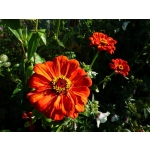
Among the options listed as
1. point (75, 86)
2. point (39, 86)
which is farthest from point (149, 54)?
point (39, 86)

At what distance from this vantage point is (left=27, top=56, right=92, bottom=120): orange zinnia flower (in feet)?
2.67

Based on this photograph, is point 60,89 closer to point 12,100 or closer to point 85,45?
point 12,100

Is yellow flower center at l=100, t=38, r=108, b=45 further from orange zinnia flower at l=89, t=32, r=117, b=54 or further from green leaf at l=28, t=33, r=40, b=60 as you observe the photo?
green leaf at l=28, t=33, r=40, b=60

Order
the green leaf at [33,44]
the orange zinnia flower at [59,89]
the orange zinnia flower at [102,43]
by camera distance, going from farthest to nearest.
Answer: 1. the orange zinnia flower at [102,43]
2. the green leaf at [33,44]
3. the orange zinnia flower at [59,89]

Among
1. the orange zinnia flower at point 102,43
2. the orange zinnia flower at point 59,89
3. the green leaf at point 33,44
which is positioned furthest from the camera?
the orange zinnia flower at point 102,43

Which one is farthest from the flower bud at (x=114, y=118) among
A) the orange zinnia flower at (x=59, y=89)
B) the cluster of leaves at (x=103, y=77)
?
the orange zinnia flower at (x=59, y=89)

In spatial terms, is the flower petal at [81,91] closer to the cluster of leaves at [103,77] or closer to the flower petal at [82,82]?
the flower petal at [82,82]

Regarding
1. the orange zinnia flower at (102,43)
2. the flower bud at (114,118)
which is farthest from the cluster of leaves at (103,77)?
the orange zinnia flower at (102,43)

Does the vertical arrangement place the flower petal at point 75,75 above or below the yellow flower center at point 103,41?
below

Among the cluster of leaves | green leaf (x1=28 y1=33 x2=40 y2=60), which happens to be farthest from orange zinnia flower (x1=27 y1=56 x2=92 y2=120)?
the cluster of leaves

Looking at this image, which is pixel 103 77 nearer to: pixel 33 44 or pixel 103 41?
pixel 103 41

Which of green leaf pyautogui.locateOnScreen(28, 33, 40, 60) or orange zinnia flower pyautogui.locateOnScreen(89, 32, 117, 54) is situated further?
orange zinnia flower pyautogui.locateOnScreen(89, 32, 117, 54)

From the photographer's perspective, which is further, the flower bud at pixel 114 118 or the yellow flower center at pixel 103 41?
the flower bud at pixel 114 118

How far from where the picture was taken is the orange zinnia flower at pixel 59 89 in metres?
0.81
